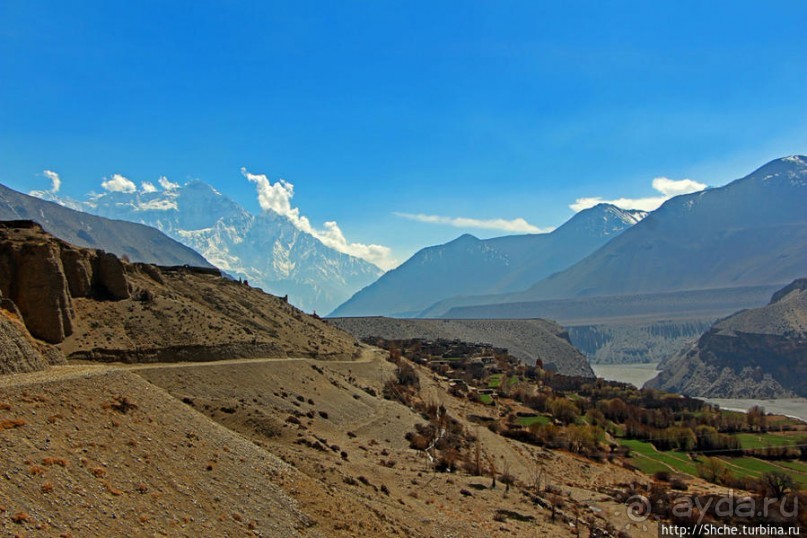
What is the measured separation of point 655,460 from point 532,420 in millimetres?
15616

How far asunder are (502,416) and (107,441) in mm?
63485

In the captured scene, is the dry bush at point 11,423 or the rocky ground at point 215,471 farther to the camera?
the dry bush at point 11,423

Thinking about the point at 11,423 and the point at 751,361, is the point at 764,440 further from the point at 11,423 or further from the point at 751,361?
the point at 751,361

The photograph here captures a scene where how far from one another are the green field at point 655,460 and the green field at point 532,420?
922 cm

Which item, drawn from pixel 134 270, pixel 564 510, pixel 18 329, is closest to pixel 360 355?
pixel 134 270

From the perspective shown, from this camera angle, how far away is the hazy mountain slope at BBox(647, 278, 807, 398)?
16162 centimetres

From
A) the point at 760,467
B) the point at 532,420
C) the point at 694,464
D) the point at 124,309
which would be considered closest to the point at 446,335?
the point at 532,420

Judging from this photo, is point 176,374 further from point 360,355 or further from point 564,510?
point 360,355

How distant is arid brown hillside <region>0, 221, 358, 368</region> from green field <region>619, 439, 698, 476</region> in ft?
114

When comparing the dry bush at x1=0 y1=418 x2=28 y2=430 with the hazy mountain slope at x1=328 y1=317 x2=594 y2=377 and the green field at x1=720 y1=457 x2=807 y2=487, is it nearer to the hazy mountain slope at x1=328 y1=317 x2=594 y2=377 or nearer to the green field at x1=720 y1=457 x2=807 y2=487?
the green field at x1=720 y1=457 x2=807 y2=487

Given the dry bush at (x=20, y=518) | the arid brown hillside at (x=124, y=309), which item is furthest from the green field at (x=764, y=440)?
the dry bush at (x=20, y=518)

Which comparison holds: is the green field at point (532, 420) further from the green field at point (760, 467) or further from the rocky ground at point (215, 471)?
the rocky ground at point (215, 471)

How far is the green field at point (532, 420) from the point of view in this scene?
75.6 meters

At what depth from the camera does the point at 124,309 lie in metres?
48.3
